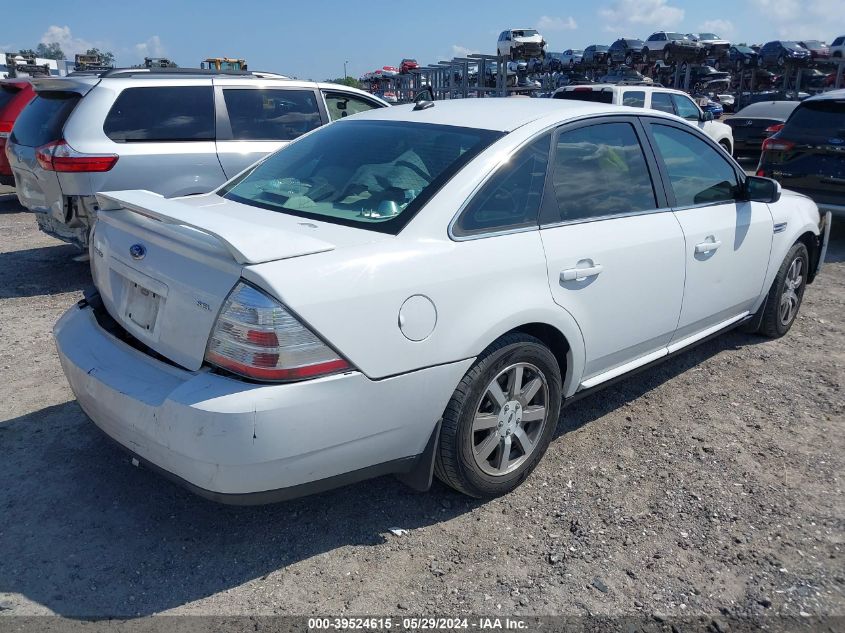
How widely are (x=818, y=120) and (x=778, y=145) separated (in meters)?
0.48

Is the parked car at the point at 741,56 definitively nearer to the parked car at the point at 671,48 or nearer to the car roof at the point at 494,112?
the parked car at the point at 671,48

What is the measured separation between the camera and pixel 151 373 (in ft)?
8.77

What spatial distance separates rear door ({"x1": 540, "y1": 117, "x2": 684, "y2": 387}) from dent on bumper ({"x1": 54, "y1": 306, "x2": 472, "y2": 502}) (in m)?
0.83

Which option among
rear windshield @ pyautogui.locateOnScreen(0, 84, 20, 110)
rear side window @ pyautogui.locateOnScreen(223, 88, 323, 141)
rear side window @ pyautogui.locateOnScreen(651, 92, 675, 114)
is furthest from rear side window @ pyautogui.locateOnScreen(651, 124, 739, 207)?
rear windshield @ pyautogui.locateOnScreen(0, 84, 20, 110)

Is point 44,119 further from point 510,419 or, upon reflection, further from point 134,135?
point 510,419

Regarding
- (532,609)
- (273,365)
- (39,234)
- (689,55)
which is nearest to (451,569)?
(532,609)

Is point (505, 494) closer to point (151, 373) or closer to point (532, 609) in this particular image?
point (532, 609)

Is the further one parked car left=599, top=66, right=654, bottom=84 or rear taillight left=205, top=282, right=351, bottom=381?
parked car left=599, top=66, right=654, bottom=84

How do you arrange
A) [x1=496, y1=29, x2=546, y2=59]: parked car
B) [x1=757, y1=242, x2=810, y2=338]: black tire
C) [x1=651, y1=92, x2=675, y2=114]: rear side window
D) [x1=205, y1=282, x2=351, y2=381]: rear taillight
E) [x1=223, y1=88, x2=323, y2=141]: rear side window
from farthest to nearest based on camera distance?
[x1=496, y1=29, x2=546, y2=59]: parked car → [x1=651, y1=92, x2=675, y2=114]: rear side window → [x1=223, y1=88, x2=323, y2=141]: rear side window → [x1=757, y1=242, x2=810, y2=338]: black tire → [x1=205, y1=282, x2=351, y2=381]: rear taillight

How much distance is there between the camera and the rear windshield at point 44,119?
19.9 ft

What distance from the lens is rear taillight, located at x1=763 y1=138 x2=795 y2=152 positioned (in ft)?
26.8

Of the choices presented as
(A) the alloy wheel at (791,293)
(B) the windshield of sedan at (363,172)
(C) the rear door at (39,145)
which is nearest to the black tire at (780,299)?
(A) the alloy wheel at (791,293)

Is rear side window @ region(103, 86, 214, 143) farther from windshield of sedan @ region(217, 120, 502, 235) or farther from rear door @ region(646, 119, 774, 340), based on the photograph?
rear door @ region(646, 119, 774, 340)

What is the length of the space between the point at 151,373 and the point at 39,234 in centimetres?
702
